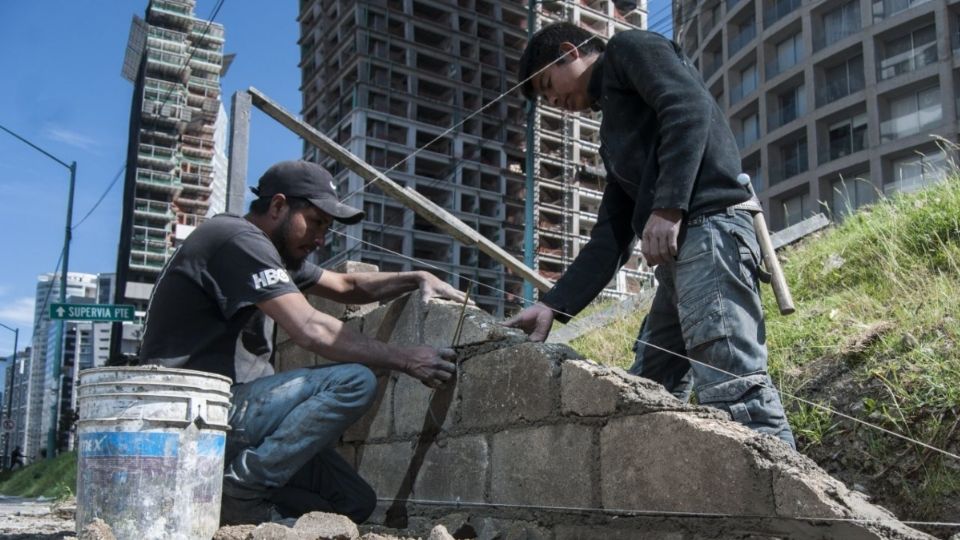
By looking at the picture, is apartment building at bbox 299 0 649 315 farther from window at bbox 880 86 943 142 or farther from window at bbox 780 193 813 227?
window at bbox 880 86 943 142

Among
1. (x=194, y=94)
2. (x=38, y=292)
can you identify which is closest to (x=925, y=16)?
(x=194, y=94)

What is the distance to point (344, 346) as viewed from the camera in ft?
9.96

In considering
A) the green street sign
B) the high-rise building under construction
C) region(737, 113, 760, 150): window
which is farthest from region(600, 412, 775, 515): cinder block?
region(737, 113, 760, 150): window

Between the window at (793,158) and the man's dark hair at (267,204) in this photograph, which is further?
the window at (793,158)

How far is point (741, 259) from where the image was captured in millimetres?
2502

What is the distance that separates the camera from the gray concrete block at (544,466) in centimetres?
258

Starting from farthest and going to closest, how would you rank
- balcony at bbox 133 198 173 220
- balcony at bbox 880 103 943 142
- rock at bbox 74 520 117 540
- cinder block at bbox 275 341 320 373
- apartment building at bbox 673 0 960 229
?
balcony at bbox 133 198 173 220 → balcony at bbox 880 103 943 142 → apartment building at bbox 673 0 960 229 → cinder block at bbox 275 341 320 373 → rock at bbox 74 520 117 540

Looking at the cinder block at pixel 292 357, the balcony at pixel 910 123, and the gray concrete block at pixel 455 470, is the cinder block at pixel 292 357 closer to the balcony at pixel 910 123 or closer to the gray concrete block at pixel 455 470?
the gray concrete block at pixel 455 470

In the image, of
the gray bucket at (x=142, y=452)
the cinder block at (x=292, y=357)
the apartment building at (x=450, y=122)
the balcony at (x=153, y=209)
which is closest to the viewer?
the gray bucket at (x=142, y=452)

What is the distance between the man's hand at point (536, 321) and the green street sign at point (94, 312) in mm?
12416

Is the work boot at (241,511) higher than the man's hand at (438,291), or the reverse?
the man's hand at (438,291)

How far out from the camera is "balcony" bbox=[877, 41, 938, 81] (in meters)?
29.5

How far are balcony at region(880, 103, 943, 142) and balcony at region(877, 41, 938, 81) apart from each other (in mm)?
1556

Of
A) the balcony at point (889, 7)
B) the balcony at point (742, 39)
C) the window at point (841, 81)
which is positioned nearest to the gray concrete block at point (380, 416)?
the balcony at point (889, 7)
